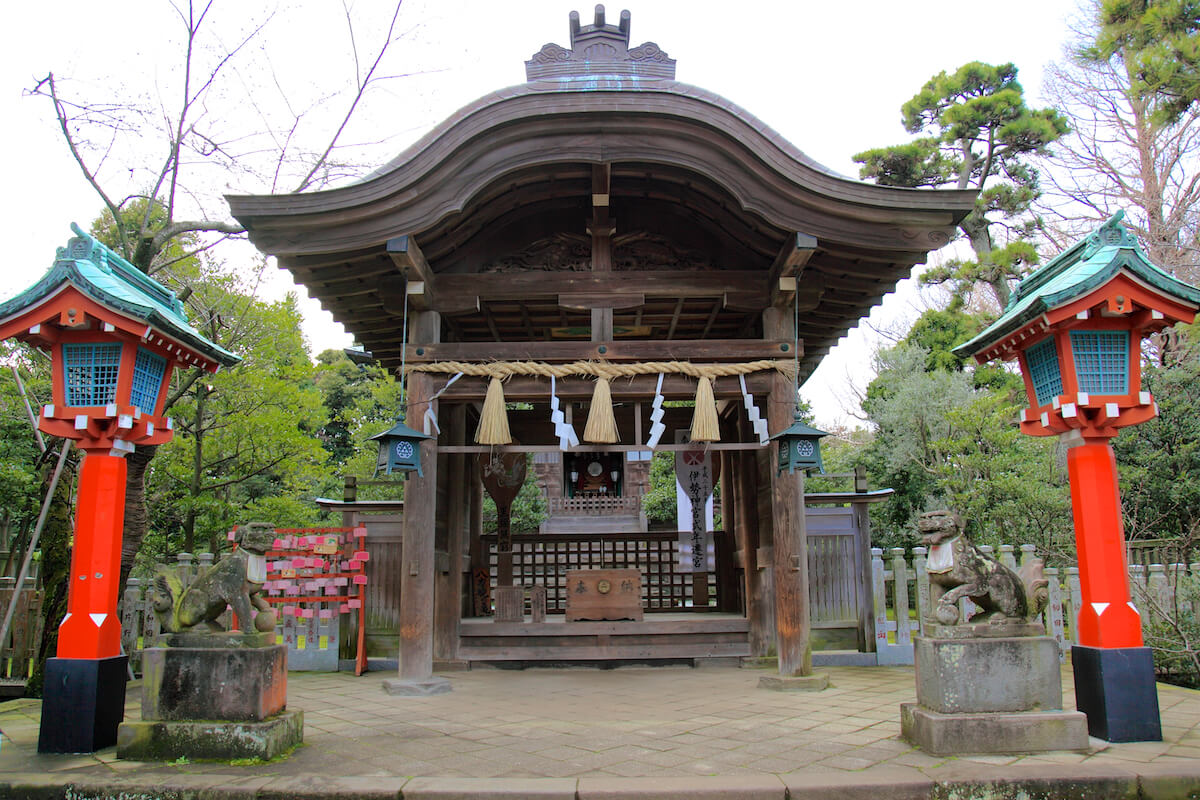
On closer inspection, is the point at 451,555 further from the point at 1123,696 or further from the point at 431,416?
the point at 1123,696

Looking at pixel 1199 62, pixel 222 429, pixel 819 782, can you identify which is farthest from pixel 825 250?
pixel 1199 62

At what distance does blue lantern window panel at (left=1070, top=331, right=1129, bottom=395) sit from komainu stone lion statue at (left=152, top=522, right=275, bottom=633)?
244 inches

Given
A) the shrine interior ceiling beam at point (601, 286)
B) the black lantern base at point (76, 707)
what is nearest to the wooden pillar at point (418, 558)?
the shrine interior ceiling beam at point (601, 286)

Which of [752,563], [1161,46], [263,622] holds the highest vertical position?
[1161,46]

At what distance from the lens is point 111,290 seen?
5.60m

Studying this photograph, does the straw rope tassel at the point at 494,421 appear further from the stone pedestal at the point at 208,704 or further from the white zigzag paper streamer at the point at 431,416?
the stone pedestal at the point at 208,704

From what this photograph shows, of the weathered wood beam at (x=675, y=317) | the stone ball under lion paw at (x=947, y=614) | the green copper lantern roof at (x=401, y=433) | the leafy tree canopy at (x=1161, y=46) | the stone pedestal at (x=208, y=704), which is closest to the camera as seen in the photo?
the stone pedestal at (x=208, y=704)

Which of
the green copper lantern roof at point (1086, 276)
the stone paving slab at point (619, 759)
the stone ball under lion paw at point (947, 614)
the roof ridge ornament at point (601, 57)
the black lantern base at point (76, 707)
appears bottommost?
the stone paving slab at point (619, 759)

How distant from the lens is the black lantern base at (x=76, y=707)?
17.4ft

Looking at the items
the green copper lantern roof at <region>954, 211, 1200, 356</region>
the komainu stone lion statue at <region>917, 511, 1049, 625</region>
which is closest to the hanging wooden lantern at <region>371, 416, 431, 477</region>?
the komainu stone lion statue at <region>917, 511, 1049, 625</region>

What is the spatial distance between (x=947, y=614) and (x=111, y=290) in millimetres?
6471

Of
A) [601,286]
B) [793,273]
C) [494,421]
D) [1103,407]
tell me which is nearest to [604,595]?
[494,421]

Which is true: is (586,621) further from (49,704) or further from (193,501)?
(193,501)

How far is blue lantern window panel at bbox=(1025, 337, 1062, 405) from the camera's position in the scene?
19.2ft
